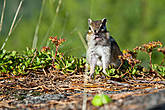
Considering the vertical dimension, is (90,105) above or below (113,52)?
below

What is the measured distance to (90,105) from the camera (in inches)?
67.6

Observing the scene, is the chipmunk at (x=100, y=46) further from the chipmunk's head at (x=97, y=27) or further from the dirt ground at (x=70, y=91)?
the dirt ground at (x=70, y=91)

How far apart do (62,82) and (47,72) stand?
0.40 metres

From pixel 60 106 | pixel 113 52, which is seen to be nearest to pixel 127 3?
pixel 113 52

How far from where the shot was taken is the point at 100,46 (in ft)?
10.2

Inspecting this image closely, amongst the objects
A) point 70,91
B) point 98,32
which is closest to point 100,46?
point 98,32

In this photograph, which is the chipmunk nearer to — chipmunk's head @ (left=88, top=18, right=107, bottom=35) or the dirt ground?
chipmunk's head @ (left=88, top=18, right=107, bottom=35)

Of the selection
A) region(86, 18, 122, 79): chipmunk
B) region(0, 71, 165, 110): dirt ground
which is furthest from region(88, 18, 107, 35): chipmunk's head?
region(0, 71, 165, 110): dirt ground

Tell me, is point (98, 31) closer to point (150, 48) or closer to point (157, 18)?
point (150, 48)

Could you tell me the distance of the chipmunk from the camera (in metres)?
3.01

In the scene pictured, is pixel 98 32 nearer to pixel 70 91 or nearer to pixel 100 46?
pixel 100 46

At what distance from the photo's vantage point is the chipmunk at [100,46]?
3.01 m

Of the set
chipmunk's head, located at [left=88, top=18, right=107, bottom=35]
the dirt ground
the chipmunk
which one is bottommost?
the dirt ground

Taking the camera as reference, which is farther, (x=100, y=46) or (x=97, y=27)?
(x=100, y=46)
